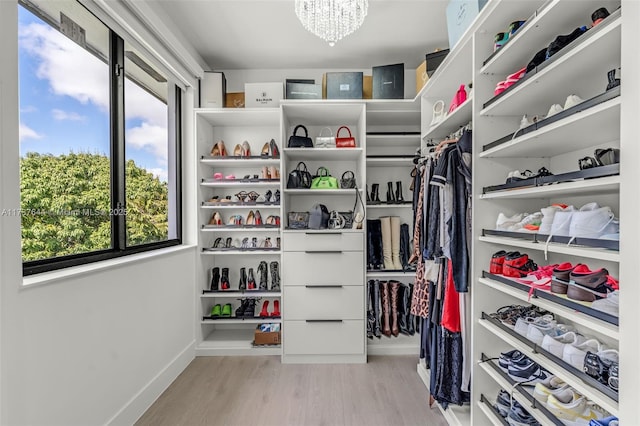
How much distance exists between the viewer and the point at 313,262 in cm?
291

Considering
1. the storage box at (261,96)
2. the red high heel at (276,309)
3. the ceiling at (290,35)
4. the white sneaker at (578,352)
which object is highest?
Result: the ceiling at (290,35)

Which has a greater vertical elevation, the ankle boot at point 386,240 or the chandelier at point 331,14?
the chandelier at point 331,14

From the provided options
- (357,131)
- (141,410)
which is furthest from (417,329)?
(141,410)

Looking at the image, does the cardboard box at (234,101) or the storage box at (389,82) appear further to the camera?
the cardboard box at (234,101)

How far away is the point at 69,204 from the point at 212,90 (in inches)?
70.8

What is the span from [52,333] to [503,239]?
1941 millimetres

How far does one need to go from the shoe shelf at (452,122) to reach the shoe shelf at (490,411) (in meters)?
1.47

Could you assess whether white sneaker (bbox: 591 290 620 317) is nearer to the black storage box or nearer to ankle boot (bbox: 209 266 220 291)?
the black storage box

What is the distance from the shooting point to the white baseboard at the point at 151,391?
1.95 meters

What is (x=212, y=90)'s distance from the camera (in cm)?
315

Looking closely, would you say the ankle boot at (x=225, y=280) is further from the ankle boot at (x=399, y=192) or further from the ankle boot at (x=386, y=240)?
the ankle boot at (x=399, y=192)

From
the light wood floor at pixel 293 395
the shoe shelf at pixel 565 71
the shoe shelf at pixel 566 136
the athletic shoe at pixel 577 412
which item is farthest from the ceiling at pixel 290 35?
the light wood floor at pixel 293 395

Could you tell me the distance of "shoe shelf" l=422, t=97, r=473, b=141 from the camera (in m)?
1.92

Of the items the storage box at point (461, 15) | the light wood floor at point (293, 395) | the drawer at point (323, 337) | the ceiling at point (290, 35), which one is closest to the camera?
the storage box at point (461, 15)
